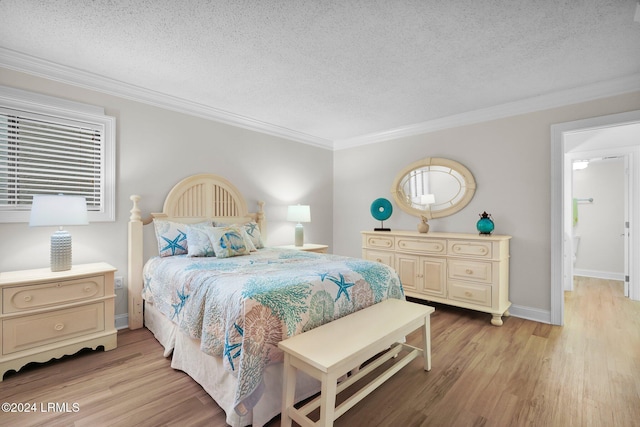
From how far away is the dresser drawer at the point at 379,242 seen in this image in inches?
157

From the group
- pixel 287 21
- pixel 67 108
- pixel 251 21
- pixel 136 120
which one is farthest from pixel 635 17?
pixel 67 108

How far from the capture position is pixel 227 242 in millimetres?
2910

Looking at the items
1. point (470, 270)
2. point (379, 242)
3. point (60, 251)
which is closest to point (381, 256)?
point (379, 242)

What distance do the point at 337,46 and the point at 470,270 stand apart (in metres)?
2.69

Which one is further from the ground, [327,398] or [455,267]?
[455,267]

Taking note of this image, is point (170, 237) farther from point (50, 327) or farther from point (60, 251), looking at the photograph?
point (50, 327)

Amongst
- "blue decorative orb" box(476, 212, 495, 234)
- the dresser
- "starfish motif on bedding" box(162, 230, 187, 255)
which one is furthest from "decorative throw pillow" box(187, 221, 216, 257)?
"blue decorative orb" box(476, 212, 495, 234)

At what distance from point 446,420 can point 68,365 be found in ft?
8.90

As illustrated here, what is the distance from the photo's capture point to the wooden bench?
1.42m

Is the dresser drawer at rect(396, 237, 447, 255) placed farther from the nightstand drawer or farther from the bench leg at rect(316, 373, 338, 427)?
the nightstand drawer

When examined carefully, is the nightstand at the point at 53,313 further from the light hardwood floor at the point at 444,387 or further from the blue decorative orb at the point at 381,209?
the blue decorative orb at the point at 381,209

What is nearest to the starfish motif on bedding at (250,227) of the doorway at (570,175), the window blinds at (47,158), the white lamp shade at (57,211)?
the window blinds at (47,158)

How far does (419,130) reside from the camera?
419 cm

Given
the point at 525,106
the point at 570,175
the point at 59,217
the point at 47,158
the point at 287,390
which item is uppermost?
the point at 525,106
